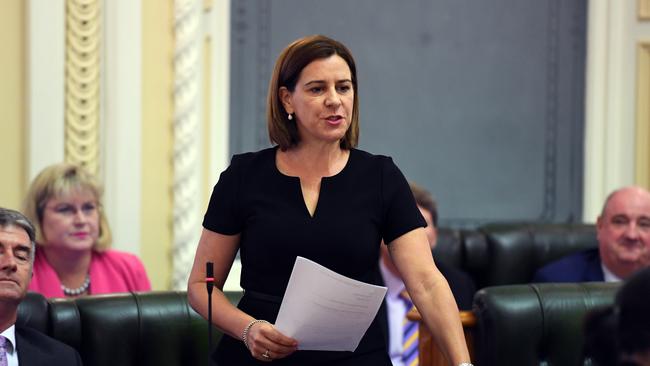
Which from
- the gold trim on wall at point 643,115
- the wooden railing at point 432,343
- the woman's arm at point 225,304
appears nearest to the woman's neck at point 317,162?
the woman's arm at point 225,304

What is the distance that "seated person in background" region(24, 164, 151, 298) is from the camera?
4.31 metres

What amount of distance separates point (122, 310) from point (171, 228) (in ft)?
5.89

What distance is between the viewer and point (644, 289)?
160 centimetres

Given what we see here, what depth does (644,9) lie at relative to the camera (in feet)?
20.5

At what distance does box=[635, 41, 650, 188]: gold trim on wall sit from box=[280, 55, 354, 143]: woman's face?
13.1ft

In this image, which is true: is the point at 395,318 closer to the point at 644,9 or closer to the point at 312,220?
the point at 312,220

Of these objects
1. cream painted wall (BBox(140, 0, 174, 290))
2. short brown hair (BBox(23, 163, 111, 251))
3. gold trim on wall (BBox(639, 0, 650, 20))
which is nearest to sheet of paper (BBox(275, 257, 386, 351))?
short brown hair (BBox(23, 163, 111, 251))

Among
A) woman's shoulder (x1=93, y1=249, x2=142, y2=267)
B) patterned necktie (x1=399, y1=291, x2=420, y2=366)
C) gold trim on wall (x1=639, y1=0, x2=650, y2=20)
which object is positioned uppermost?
gold trim on wall (x1=639, y1=0, x2=650, y2=20)

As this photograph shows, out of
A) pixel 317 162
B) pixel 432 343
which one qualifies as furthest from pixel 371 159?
pixel 432 343

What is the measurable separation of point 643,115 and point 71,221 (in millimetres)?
3244

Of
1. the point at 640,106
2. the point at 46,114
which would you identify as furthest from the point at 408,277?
the point at 640,106

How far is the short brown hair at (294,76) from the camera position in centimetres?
255

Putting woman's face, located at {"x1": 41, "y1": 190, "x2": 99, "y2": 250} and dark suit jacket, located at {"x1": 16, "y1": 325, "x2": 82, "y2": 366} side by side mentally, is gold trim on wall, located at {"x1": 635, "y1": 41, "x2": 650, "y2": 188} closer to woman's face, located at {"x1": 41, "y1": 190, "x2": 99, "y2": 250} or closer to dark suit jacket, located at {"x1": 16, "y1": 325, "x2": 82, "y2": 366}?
woman's face, located at {"x1": 41, "y1": 190, "x2": 99, "y2": 250}

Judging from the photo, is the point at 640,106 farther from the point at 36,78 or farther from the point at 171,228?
the point at 36,78
